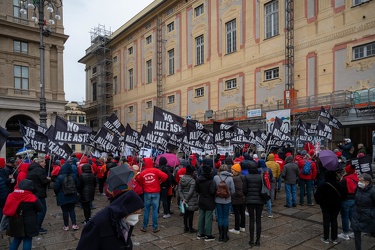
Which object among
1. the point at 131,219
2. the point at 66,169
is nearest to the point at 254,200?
the point at 131,219

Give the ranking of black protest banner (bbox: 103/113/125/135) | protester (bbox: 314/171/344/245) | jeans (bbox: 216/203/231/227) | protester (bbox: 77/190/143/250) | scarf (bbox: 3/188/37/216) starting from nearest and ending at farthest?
protester (bbox: 77/190/143/250) → scarf (bbox: 3/188/37/216) → protester (bbox: 314/171/344/245) → jeans (bbox: 216/203/231/227) → black protest banner (bbox: 103/113/125/135)

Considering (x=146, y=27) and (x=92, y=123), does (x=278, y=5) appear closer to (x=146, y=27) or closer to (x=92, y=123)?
(x=146, y=27)

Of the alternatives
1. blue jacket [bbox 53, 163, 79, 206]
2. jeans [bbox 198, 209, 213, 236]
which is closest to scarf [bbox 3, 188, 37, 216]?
blue jacket [bbox 53, 163, 79, 206]

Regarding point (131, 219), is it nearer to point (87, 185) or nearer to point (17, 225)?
point (17, 225)

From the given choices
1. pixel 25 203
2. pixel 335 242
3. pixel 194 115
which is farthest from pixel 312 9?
pixel 25 203

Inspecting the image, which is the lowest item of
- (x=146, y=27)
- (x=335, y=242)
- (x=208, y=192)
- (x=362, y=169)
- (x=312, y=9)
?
(x=335, y=242)

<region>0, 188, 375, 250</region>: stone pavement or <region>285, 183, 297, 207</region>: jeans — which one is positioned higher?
<region>285, 183, 297, 207</region>: jeans

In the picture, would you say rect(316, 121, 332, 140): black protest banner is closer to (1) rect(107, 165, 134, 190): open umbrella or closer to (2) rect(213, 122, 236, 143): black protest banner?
(2) rect(213, 122, 236, 143): black protest banner

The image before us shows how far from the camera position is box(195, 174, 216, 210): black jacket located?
6.05 meters

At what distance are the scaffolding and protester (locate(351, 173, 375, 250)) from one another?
4215 centimetres

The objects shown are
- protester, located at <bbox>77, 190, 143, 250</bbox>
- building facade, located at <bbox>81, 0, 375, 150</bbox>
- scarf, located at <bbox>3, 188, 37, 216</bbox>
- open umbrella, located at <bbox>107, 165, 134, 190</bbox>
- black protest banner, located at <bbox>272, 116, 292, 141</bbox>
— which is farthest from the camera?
building facade, located at <bbox>81, 0, 375, 150</bbox>

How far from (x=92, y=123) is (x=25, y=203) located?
153ft

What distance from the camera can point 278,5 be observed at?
21.2 metres

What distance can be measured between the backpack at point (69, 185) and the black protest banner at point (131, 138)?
15.9ft
